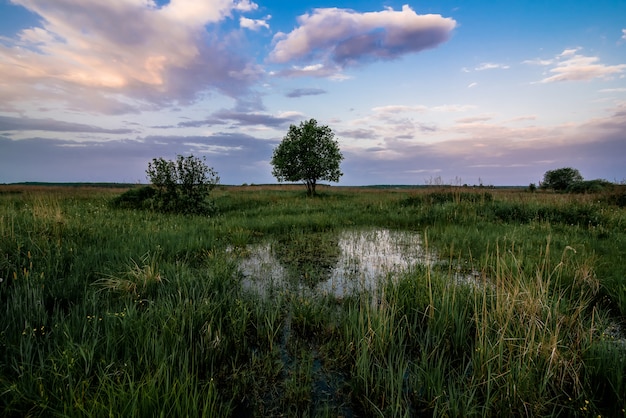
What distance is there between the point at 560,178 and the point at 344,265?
237 feet

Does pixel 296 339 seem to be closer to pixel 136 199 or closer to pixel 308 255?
pixel 308 255

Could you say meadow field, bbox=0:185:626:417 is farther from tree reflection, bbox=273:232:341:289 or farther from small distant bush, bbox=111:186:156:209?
small distant bush, bbox=111:186:156:209

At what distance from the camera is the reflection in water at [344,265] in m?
5.54

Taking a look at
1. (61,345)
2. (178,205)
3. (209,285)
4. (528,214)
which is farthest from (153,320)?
(528,214)

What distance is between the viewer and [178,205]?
1559 centimetres

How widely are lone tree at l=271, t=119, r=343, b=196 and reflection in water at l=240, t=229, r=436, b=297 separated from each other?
2392 cm

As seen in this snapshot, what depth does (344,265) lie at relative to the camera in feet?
22.8

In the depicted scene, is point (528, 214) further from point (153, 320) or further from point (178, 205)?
point (178, 205)

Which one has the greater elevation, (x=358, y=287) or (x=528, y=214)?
(x=528, y=214)

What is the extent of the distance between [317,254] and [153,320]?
16.4 ft

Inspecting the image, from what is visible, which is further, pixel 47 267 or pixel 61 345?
pixel 47 267

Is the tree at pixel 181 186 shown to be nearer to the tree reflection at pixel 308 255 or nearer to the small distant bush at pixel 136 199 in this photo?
the small distant bush at pixel 136 199

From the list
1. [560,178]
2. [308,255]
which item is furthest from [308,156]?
[560,178]

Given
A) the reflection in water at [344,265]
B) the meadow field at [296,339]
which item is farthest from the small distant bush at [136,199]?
the reflection in water at [344,265]
